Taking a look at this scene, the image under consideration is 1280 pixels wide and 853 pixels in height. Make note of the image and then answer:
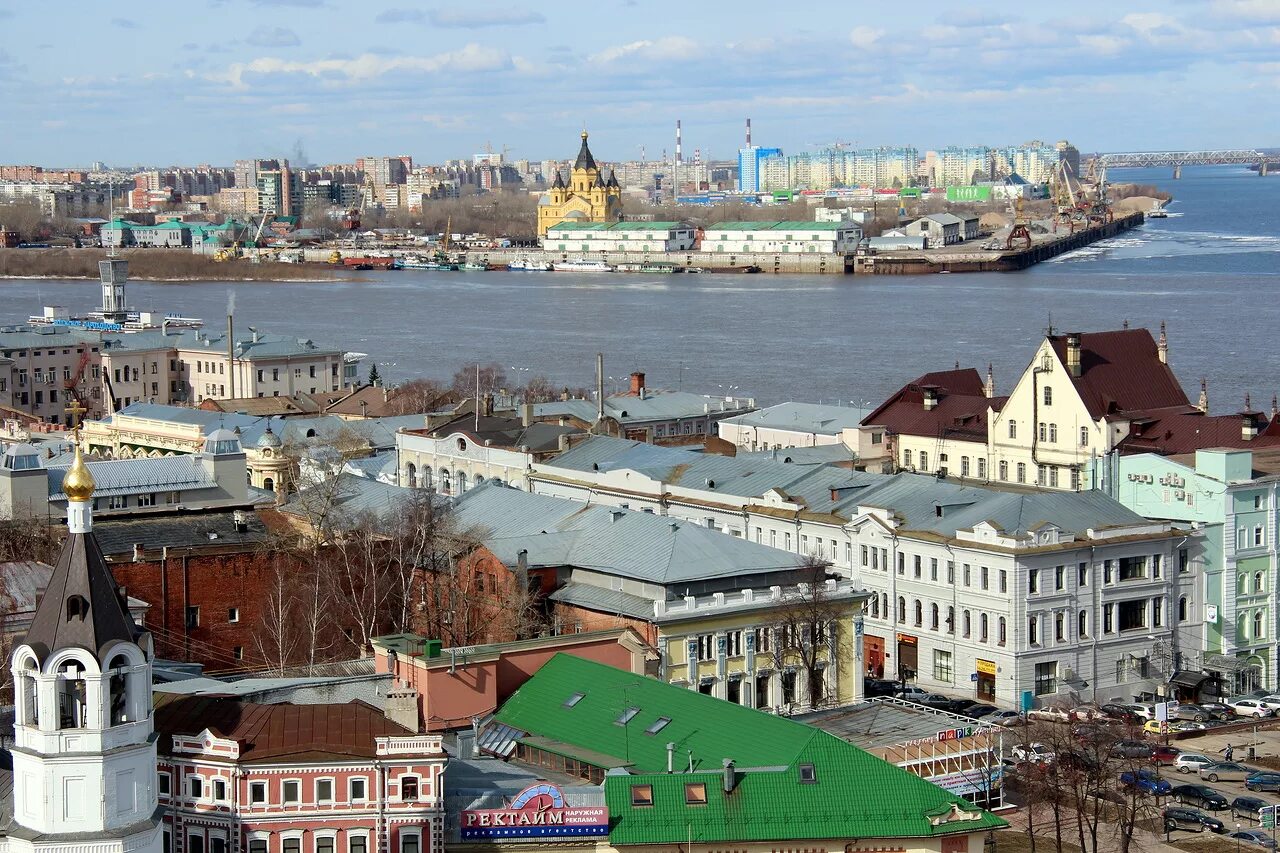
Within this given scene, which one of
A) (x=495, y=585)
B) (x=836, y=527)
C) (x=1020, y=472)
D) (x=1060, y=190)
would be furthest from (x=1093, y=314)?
(x=1060, y=190)

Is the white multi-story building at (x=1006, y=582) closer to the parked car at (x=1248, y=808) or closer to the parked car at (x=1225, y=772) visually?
the parked car at (x=1225, y=772)

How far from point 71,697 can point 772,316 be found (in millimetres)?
68216

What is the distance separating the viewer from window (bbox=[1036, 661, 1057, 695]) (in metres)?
21.2

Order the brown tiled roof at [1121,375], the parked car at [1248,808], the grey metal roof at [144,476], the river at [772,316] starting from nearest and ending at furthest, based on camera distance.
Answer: the parked car at [1248,808]
the grey metal roof at [144,476]
the brown tiled roof at [1121,375]
the river at [772,316]

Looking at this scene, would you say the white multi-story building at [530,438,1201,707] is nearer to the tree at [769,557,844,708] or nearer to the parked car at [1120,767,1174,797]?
the tree at [769,557,844,708]

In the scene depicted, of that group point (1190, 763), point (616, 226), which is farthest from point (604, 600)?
point (616, 226)

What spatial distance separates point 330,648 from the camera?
63.4 feet

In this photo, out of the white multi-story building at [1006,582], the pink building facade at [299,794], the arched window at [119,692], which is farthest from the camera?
the white multi-story building at [1006,582]

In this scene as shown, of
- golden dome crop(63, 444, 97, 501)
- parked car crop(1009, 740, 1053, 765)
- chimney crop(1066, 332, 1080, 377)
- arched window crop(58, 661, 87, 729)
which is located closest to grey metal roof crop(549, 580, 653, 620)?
parked car crop(1009, 740, 1053, 765)

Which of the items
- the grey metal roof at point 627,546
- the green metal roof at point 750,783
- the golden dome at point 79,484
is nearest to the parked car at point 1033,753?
the grey metal roof at point 627,546

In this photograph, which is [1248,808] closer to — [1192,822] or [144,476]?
[1192,822]

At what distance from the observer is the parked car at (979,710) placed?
20.1 m

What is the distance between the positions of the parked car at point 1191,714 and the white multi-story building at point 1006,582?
69 centimetres

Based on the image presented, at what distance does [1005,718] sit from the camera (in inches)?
790
